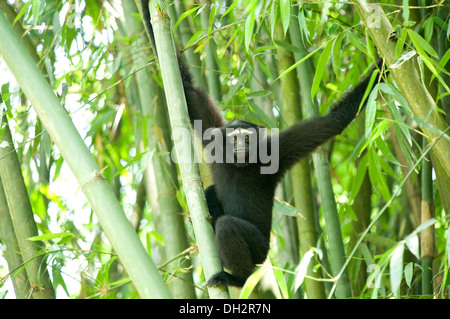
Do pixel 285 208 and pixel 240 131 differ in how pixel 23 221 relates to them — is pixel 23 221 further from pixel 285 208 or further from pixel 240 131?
pixel 285 208

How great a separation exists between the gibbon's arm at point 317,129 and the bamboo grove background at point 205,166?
0.20m

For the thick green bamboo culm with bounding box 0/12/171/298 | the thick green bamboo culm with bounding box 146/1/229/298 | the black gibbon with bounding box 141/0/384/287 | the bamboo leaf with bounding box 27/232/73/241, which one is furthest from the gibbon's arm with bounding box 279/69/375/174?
the thick green bamboo culm with bounding box 0/12/171/298

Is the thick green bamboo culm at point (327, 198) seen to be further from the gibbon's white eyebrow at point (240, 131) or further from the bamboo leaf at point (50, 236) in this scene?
the bamboo leaf at point (50, 236)

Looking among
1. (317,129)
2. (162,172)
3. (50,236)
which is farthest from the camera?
(162,172)

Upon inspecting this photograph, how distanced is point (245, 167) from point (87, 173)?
96.8 inches

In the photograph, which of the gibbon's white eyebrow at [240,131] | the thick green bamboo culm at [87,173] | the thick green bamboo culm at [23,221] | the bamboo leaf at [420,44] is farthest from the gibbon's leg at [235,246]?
the bamboo leaf at [420,44]

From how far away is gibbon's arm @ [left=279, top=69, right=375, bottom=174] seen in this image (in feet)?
12.7

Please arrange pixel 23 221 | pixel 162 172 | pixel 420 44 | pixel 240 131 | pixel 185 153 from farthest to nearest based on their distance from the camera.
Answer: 1. pixel 162 172
2. pixel 240 131
3. pixel 23 221
4. pixel 420 44
5. pixel 185 153

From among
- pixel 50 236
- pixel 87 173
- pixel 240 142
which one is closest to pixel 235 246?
pixel 240 142

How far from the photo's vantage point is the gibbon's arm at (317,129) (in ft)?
12.7

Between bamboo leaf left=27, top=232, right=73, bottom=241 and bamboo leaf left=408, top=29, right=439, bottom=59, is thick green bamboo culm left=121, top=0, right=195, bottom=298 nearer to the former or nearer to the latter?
bamboo leaf left=27, top=232, right=73, bottom=241

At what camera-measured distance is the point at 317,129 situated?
407 centimetres

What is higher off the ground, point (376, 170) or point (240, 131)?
point (240, 131)
